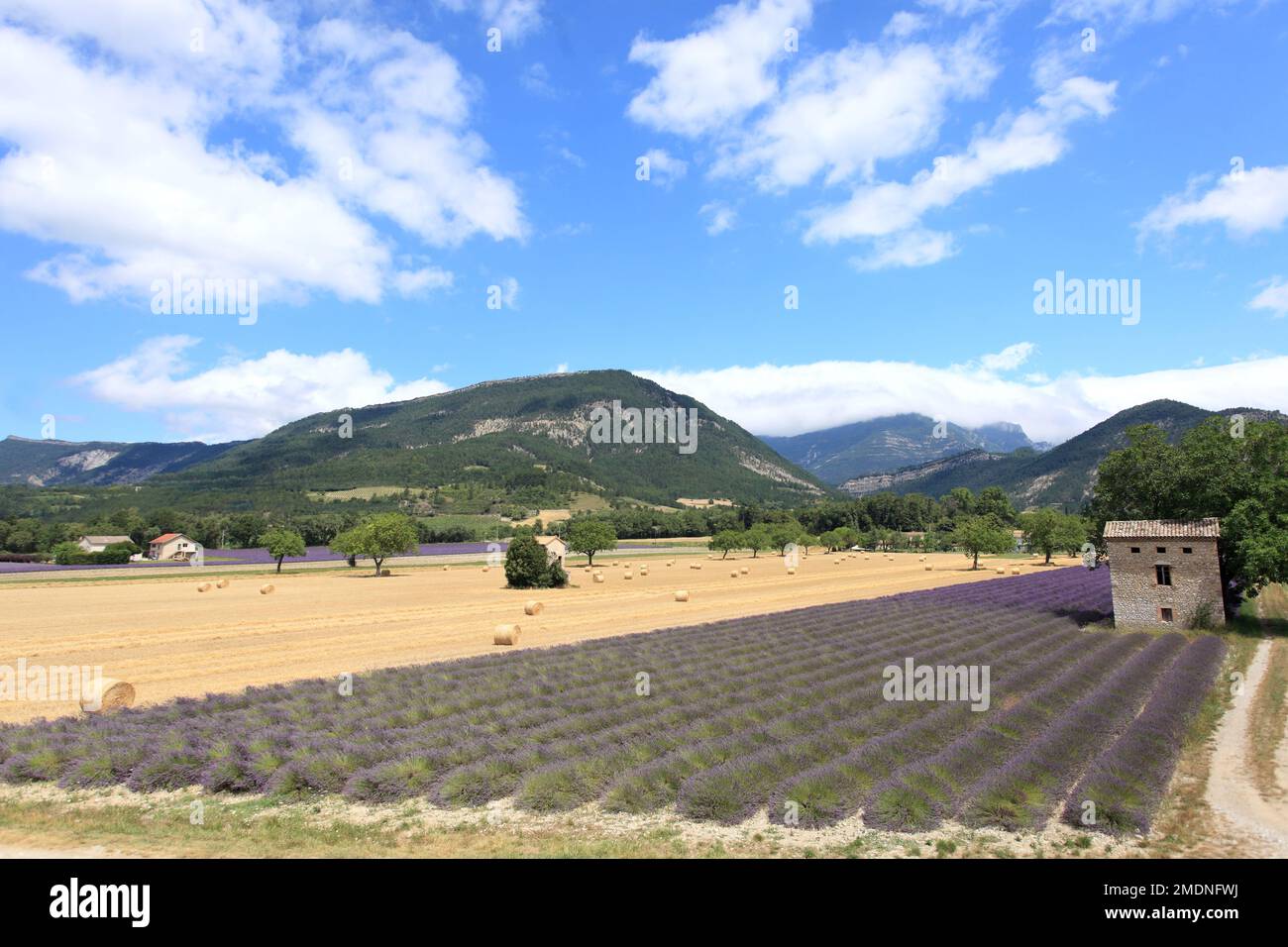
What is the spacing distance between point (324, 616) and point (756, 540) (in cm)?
9350

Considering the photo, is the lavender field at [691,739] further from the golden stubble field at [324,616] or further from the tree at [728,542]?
the tree at [728,542]

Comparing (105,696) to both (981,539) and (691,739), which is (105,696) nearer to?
(691,739)

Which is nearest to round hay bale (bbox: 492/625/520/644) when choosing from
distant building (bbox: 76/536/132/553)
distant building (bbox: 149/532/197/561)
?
distant building (bbox: 149/532/197/561)

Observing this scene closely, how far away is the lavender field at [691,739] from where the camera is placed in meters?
12.9

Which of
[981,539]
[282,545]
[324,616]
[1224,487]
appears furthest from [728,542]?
[1224,487]

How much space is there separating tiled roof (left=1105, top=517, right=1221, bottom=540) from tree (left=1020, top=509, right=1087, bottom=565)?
64758 mm

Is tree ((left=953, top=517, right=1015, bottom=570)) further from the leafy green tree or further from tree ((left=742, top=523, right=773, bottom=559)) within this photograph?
the leafy green tree

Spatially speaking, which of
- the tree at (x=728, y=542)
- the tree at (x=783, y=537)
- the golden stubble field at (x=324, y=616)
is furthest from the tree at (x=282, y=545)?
the tree at (x=783, y=537)

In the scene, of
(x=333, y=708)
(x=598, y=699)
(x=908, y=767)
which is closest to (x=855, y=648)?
(x=598, y=699)

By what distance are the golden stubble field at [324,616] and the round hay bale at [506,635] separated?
0.74m

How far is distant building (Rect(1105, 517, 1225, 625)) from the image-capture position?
1319 inches

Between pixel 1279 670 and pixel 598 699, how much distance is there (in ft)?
79.8

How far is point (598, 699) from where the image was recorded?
65.7ft
